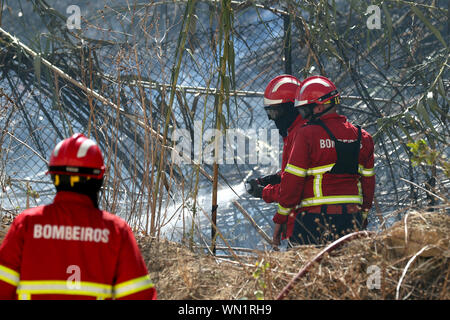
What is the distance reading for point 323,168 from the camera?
14.4 ft

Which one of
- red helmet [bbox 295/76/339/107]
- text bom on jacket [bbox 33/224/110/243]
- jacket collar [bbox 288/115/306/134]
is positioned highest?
red helmet [bbox 295/76/339/107]

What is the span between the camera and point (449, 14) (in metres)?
5.95

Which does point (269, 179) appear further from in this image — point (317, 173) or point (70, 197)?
point (70, 197)

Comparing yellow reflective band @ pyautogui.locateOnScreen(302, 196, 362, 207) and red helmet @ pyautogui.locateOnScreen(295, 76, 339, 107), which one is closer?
yellow reflective band @ pyautogui.locateOnScreen(302, 196, 362, 207)

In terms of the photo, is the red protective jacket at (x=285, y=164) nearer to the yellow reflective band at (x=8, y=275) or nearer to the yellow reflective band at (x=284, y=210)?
the yellow reflective band at (x=284, y=210)

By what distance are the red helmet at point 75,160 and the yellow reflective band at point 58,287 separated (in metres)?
0.42

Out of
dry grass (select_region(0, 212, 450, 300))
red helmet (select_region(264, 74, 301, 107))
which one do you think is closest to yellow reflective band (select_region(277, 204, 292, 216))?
dry grass (select_region(0, 212, 450, 300))

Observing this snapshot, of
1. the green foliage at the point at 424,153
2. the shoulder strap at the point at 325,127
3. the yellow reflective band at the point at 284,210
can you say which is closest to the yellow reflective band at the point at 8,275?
the green foliage at the point at 424,153

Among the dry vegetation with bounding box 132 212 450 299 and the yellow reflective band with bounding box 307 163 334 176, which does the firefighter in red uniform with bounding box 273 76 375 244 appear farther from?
the dry vegetation with bounding box 132 212 450 299

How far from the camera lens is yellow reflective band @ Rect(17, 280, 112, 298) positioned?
244 centimetres

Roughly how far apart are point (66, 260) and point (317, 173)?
2.34 m

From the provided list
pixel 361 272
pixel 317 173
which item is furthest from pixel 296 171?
pixel 361 272

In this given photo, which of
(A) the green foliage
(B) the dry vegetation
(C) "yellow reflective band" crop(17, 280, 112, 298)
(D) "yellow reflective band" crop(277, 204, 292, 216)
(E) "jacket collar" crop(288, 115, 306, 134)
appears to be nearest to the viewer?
(C) "yellow reflective band" crop(17, 280, 112, 298)
